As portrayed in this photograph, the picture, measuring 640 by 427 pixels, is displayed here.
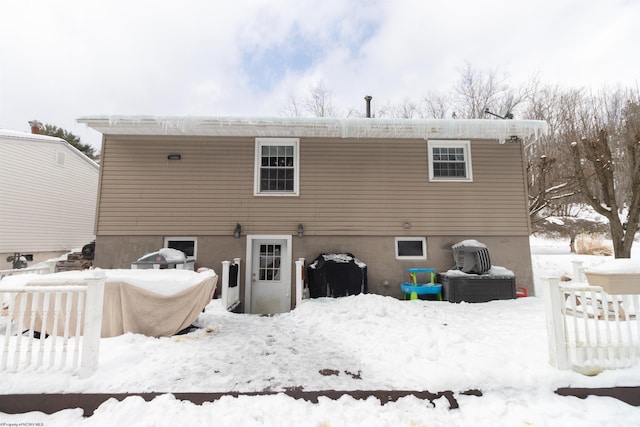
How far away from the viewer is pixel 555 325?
9.53 ft

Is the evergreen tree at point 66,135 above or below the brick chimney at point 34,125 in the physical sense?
above

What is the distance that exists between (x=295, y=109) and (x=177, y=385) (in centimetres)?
1707

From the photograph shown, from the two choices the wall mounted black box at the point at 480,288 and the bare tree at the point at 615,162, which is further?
the bare tree at the point at 615,162

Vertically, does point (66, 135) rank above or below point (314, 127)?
above

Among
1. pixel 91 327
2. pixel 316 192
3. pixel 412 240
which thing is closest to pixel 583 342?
pixel 412 240

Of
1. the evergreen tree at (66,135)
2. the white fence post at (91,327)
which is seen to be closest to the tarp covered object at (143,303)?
the white fence post at (91,327)

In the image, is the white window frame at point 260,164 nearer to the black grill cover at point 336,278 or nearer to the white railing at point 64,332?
the black grill cover at point 336,278

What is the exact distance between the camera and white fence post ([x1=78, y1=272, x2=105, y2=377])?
8.90 ft

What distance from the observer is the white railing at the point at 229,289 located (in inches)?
235

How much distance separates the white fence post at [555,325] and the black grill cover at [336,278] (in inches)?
146

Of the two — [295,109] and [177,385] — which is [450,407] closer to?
[177,385]

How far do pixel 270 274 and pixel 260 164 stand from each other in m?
2.77

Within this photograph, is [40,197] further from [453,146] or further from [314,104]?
[453,146]

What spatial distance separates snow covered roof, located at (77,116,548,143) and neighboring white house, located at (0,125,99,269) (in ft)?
22.1
